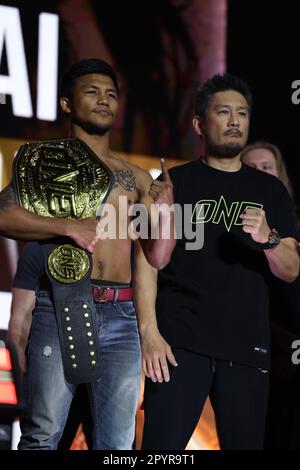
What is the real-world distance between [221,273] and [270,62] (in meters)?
2.40

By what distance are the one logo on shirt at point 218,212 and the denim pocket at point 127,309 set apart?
35 centimetres

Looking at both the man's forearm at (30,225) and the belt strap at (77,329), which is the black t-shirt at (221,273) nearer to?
the belt strap at (77,329)

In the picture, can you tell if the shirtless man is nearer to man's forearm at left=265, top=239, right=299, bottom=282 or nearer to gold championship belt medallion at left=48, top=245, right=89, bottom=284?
gold championship belt medallion at left=48, top=245, right=89, bottom=284

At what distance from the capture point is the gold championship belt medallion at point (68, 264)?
2730 mm

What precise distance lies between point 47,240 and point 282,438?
1549 mm

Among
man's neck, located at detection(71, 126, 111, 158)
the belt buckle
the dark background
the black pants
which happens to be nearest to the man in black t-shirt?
the black pants

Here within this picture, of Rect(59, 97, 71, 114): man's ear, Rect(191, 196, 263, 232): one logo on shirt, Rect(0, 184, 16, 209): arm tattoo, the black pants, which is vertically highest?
Rect(59, 97, 71, 114): man's ear

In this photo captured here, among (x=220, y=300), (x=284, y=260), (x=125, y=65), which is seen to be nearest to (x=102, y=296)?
(x=220, y=300)

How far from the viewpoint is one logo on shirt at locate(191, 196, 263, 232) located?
2.91 meters

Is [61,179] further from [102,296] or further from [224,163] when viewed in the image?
[224,163]

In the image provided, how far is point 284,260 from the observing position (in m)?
2.83

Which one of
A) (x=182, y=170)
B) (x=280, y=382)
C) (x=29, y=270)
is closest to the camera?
(x=182, y=170)

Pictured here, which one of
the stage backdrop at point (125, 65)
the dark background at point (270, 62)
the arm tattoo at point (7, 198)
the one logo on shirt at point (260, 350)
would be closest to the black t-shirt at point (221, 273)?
the one logo on shirt at point (260, 350)

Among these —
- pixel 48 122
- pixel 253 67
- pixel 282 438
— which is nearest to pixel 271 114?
pixel 253 67
